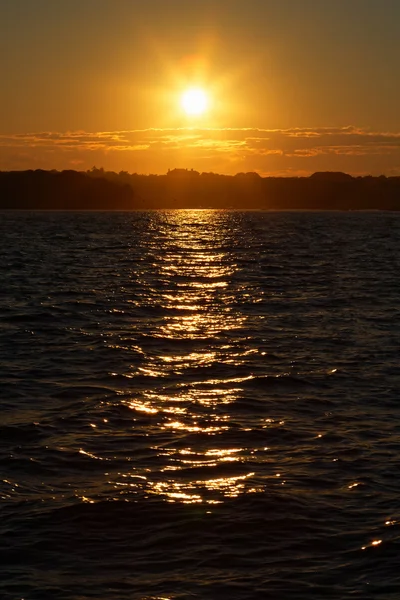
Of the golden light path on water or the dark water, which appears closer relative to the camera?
the dark water

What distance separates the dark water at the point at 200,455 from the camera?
1072cm

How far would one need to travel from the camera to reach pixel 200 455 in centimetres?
1477

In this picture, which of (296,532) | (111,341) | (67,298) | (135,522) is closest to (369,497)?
(296,532)

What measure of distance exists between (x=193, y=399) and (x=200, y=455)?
3918 mm

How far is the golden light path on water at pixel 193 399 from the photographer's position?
13508 millimetres

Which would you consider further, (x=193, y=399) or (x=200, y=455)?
(x=193, y=399)

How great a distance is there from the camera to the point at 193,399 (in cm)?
1866

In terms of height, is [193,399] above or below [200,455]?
above

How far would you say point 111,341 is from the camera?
25.6m

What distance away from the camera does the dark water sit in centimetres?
1072

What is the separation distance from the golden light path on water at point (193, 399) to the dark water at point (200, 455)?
5cm

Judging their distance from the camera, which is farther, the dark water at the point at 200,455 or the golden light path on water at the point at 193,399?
the golden light path on water at the point at 193,399

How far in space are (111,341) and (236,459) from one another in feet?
37.8

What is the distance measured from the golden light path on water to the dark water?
1.9 inches
